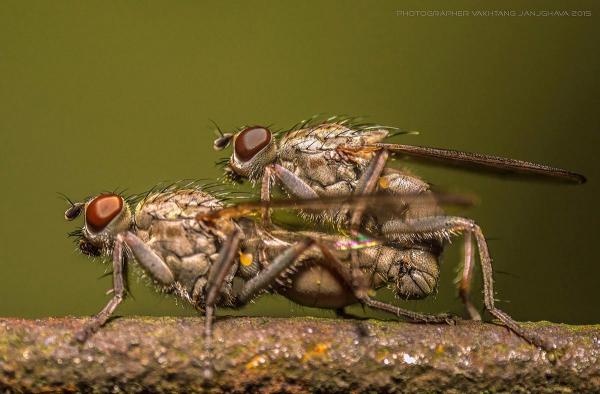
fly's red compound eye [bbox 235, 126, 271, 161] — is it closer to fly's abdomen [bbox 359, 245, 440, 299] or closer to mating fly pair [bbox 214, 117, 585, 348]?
mating fly pair [bbox 214, 117, 585, 348]

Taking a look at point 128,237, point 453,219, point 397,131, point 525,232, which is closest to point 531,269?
point 525,232

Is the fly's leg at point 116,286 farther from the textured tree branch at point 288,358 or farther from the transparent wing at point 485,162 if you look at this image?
the transparent wing at point 485,162

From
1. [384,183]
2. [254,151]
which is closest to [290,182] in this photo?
[254,151]

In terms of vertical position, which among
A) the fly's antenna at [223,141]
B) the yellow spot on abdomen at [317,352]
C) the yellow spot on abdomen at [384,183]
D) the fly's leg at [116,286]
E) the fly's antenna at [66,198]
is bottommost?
the yellow spot on abdomen at [317,352]

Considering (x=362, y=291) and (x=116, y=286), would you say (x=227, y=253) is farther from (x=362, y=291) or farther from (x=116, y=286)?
(x=362, y=291)

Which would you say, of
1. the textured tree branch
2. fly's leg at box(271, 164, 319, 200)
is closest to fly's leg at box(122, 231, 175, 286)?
the textured tree branch

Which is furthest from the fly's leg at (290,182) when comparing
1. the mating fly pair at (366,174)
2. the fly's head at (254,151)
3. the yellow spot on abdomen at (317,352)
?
the yellow spot on abdomen at (317,352)

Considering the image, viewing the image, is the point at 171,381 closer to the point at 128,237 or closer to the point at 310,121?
the point at 128,237
